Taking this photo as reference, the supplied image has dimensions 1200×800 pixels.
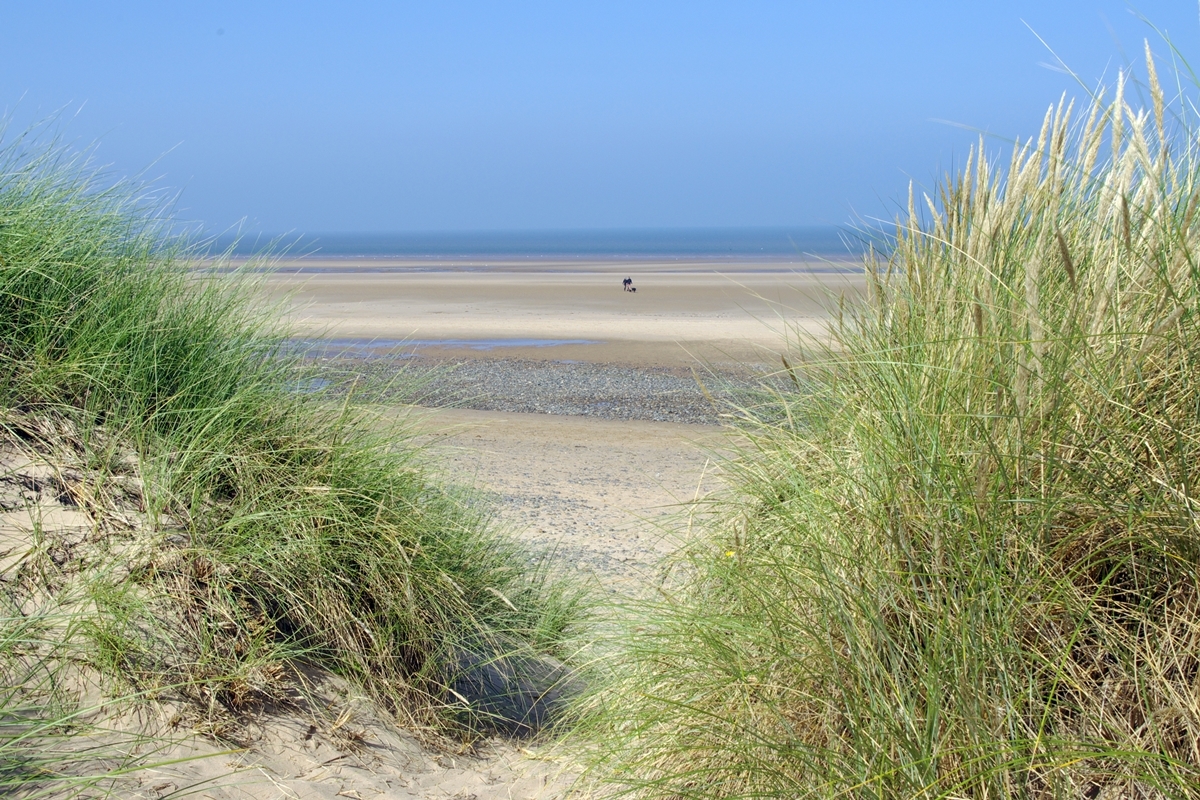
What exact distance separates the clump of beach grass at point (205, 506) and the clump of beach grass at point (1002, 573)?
43.2 inches

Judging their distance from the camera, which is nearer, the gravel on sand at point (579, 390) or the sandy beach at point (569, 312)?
the gravel on sand at point (579, 390)

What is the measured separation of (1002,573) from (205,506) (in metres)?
2.48

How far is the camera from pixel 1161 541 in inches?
80.1

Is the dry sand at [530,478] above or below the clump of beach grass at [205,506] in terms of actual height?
below

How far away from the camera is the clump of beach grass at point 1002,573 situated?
2000mm

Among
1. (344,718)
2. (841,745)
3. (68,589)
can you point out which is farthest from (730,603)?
(68,589)

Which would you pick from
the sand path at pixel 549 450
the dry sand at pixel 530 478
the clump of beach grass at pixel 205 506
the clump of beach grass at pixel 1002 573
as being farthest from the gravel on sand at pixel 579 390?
the clump of beach grass at pixel 1002 573

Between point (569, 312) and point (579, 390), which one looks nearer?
point (579, 390)

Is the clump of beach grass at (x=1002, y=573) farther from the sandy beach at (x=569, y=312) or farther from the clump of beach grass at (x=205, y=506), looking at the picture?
the sandy beach at (x=569, y=312)

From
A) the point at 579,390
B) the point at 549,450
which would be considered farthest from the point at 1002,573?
the point at 579,390

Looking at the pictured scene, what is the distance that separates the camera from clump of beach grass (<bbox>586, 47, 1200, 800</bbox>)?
2.00 m

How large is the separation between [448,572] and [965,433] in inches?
81.9

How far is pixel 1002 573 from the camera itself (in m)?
2.09

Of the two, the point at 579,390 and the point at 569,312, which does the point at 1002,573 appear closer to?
the point at 579,390
